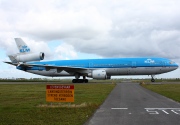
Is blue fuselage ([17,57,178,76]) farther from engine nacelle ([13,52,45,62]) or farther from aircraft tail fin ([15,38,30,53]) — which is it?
aircraft tail fin ([15,38,30,53])

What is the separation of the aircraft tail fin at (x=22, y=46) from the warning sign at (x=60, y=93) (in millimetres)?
35869

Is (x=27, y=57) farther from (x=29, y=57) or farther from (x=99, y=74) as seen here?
(x=99, y=74)

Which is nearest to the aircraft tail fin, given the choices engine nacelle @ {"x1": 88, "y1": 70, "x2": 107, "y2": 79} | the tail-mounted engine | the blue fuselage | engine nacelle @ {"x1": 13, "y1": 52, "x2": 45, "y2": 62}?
engine nacelle @ {"x1": 13, "y1": 52, "x2": 45, "y2": 62}

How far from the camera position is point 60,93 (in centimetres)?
1238

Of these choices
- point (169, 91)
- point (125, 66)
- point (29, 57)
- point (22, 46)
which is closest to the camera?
point (169, 91)

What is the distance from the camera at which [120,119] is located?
29.2 ft

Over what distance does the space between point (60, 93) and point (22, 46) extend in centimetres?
3673

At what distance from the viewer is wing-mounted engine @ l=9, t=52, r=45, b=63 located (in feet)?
148

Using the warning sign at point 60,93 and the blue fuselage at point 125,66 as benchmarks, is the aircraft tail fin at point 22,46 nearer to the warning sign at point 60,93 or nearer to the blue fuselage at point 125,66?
the blue fuselage at point 125,66

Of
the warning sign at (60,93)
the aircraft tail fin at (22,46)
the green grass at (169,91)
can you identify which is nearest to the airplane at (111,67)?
the aircraft tail fin at (22,46)

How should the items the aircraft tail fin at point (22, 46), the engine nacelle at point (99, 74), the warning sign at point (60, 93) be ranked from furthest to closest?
the aircraft tail fin at point (22, 46), the engine nacelle at point (99, 74), the warning sign at point (60, 93)

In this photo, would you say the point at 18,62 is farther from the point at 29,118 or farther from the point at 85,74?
the point at 29,118

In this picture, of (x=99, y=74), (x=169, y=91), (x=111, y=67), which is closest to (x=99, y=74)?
(x=99, y=74)

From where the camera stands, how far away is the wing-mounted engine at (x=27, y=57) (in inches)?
1774
